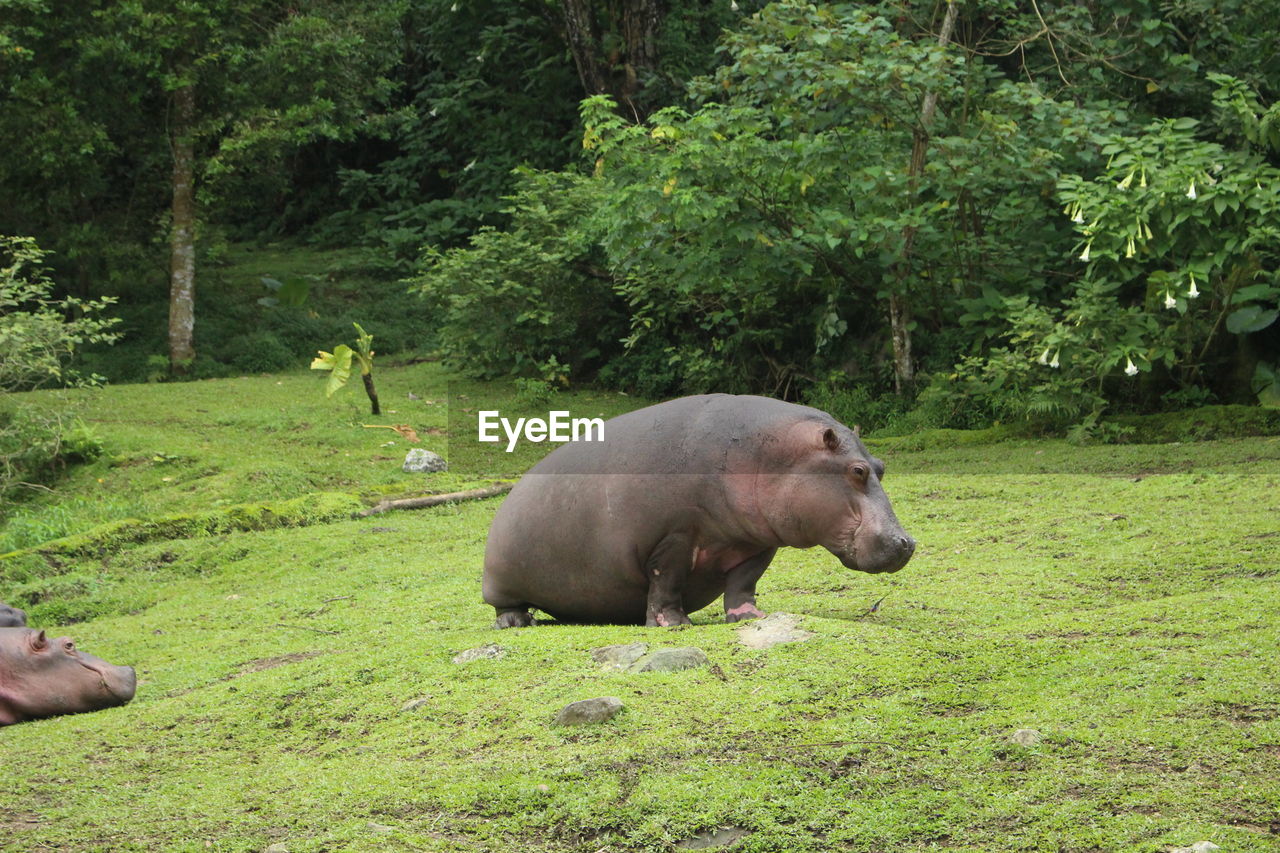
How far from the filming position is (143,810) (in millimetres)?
4309

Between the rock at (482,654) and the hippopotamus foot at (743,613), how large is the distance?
0.99m

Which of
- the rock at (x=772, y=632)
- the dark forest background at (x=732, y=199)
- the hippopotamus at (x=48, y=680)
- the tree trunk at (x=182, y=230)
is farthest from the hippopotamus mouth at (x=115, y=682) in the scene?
the tree trunk at (x=182, y=230)

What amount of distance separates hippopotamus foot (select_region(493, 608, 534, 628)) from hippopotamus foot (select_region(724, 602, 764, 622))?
1.15 meters

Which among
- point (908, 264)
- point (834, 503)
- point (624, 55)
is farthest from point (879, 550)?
point (624, 55)

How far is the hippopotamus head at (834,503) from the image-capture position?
539 centimetres

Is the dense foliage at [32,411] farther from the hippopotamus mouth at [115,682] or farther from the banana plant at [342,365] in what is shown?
the hippopotamus mouth at [115,682]

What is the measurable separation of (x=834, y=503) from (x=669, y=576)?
2.76 ft

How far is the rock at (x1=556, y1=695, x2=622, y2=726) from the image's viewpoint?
Answer: 15.0ft

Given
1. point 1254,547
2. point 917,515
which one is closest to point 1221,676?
point 1254,547

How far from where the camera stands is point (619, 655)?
17.2 feet

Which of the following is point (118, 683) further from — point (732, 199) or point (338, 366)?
point (732, 199)

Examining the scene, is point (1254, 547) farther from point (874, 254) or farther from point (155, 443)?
point (155, 443)

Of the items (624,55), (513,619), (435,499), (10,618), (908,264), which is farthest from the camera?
(624,55)

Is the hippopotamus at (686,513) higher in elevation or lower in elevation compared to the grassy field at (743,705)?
higher
